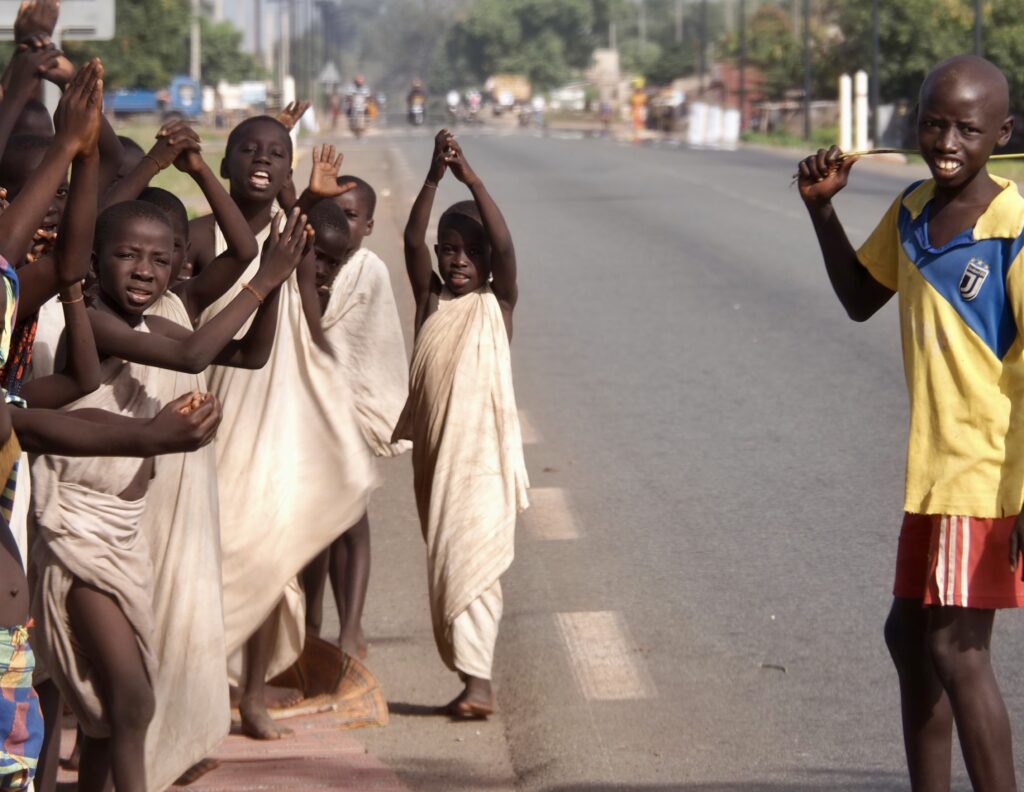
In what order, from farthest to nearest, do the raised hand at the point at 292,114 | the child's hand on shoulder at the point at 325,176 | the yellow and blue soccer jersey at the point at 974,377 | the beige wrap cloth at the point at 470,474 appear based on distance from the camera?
1. the raised hand at the point at 292,114
2. the beige wrap cloth at the point at 470,474
3. the child's hand on shoulder at the point at 325,176
4. the yellow and blue soccer jersey at the point at 974,377

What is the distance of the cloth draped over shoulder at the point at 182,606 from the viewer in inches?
156

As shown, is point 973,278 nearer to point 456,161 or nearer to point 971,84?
→ point 971,84

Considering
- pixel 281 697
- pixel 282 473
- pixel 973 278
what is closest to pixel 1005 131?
pixel 973 278

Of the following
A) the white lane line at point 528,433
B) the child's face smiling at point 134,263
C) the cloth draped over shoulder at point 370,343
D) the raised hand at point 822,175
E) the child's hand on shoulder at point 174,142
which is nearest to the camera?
the raised hand at point 822,175

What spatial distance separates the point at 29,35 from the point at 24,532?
163cm

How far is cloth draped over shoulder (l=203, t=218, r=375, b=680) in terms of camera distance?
482 centimetres

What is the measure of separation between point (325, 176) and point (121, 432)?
4.94 ft

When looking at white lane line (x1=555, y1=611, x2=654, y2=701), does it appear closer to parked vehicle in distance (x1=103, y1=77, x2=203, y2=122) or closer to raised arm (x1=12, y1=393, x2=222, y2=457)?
raised arm (x1=12, y1=393, x2=222, y2=457)

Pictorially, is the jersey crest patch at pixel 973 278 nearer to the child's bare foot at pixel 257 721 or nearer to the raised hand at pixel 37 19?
the child's bare foot at pixel 257 721

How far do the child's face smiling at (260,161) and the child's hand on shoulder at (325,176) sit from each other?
0.18 metres

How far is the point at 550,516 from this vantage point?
7199mm

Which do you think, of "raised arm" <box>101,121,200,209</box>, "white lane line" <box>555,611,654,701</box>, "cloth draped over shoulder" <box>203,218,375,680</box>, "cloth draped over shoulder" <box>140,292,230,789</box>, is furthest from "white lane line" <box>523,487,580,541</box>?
"raised arm" <box>101,121,200,209</box>

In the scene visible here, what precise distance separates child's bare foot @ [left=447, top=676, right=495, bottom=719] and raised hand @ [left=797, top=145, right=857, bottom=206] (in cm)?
179

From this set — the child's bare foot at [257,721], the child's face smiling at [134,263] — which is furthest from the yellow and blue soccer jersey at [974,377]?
the child's bare foot at [257,721]
